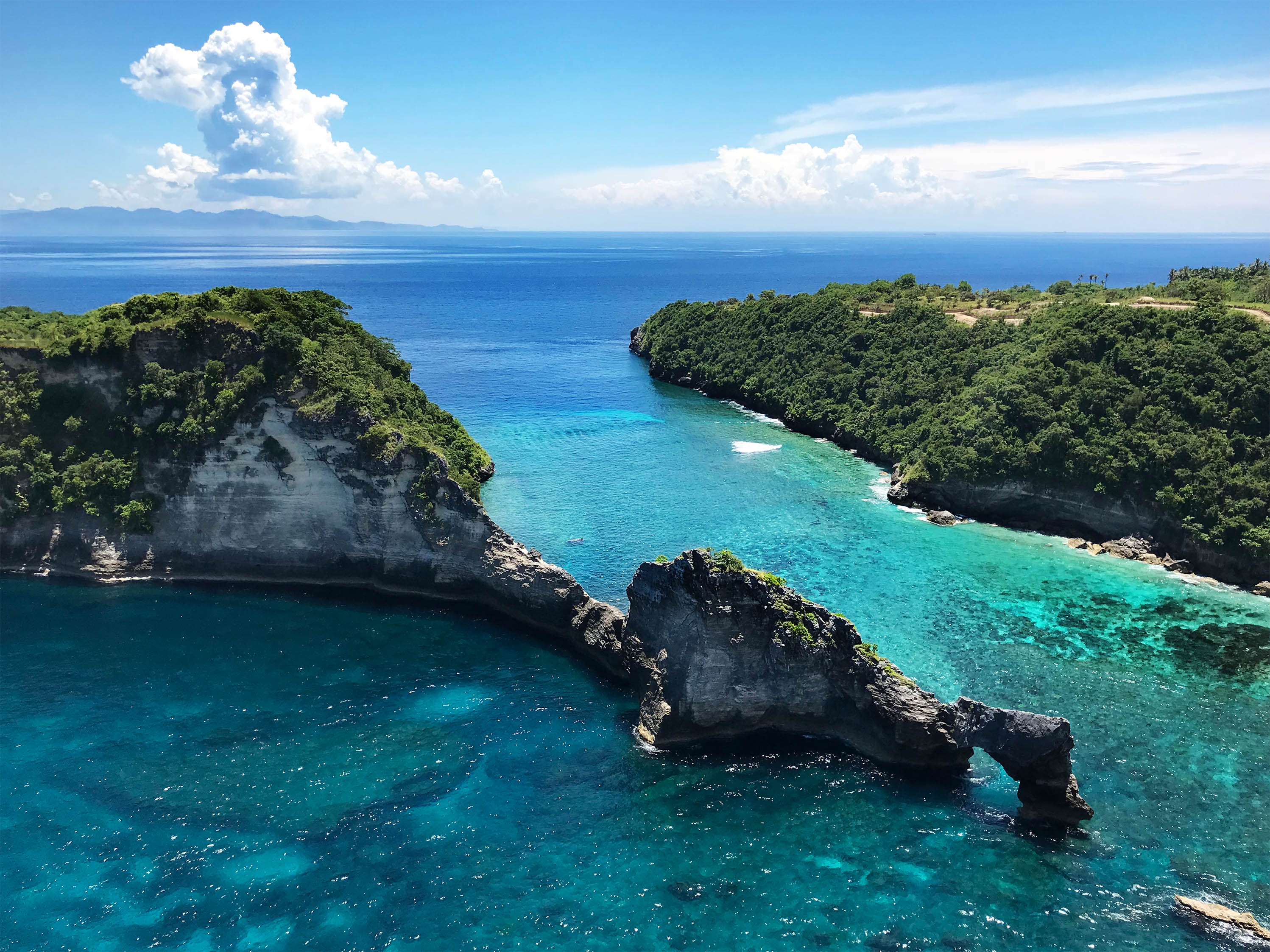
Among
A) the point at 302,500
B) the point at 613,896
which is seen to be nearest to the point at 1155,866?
the point at 613,896

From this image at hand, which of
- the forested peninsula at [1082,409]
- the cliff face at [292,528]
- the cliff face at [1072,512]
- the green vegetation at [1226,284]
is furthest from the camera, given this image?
the green vegetation at [1226,284]

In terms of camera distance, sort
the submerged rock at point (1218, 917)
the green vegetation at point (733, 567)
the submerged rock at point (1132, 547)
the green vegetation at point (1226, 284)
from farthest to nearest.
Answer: the green vegetation at point (1226, 284) → the submerged rock at point (1132, 547) → the green vegetation at point (733, 567) → the submerged rock at point (1218, 917)

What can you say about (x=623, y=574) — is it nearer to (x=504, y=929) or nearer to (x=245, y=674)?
(x=245, y=674)

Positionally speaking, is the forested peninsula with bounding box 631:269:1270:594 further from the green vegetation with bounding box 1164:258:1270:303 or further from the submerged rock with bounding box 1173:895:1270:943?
the submerged rock with bounding box 1173:895:1270:943

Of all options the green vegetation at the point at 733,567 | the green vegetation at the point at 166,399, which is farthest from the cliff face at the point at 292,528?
the green vegetation at the point at 733,567

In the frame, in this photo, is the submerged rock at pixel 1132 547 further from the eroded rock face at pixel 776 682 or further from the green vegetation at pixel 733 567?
the green vegetation at pixel 733 567

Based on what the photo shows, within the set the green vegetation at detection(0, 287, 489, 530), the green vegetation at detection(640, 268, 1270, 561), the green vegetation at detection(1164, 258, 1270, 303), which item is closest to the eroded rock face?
the green vegetation at detection(0, 287, 489, 530)

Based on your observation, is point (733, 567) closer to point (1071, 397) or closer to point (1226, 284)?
point (1071, 397)
